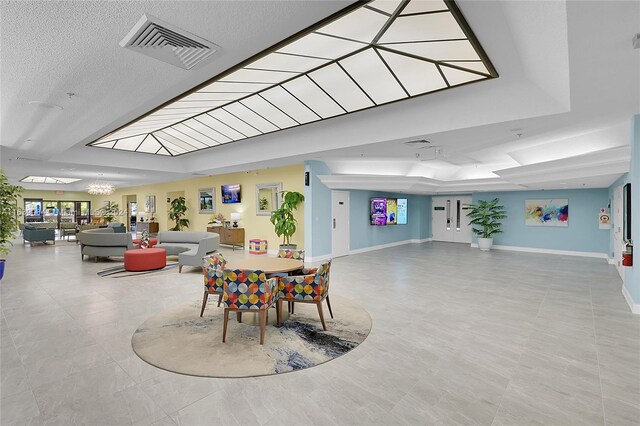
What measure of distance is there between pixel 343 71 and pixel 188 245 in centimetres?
693

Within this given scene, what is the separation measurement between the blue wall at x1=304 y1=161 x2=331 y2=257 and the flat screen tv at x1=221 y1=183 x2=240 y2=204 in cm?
406

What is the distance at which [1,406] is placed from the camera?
8.05 ft

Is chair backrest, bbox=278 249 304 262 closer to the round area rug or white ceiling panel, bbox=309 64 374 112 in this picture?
the round area rug

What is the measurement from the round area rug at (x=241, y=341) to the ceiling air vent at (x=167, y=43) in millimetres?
3158

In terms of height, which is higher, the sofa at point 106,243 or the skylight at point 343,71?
the skylight at point 343,71

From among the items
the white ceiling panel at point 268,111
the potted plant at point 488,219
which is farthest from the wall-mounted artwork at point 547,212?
the white ceiling panel at point 268,111

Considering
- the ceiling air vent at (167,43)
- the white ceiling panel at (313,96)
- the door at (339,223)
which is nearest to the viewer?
the ceiling air vent at (167,43)

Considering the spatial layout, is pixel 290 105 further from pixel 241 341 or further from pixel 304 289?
pixel 241 341

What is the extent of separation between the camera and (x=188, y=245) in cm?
927

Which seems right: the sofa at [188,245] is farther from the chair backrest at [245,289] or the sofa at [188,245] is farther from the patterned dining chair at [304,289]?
the chair backrest at [245,289]

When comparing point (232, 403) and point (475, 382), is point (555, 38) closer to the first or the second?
point (475, 382)

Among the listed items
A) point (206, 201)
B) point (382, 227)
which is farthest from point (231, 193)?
point (382, 227)

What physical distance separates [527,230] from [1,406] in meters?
13.5

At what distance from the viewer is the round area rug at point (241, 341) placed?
10.1ft
